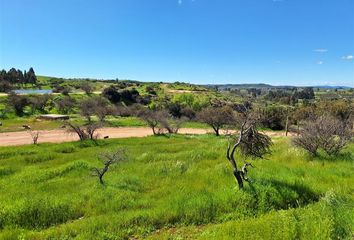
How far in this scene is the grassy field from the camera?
A: 9.36m

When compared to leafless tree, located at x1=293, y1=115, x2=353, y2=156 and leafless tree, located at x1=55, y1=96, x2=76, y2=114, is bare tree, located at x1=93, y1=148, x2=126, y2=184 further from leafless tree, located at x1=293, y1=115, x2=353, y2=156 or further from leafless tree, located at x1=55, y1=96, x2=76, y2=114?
leafless tree, located at x1=55, y1=96, x2=76, y2=114

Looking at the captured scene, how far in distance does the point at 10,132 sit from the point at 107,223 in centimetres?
3939

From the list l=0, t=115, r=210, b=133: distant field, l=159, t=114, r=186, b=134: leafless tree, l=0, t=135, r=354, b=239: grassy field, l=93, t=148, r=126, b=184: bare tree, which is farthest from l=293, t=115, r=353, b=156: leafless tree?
l=0, t=115, r=210, b=133: distant field

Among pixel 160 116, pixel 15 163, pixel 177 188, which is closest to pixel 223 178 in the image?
pixel 177 188

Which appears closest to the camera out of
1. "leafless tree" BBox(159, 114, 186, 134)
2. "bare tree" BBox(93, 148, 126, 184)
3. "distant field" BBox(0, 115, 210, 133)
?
"bare tree" BBox(93, 148, 126, 184)

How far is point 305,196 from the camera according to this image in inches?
492

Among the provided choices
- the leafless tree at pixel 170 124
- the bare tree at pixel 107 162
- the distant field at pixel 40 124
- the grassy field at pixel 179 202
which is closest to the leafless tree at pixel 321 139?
the grassy field at pixel 179 202

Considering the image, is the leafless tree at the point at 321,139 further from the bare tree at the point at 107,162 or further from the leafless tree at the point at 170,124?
the leafless tree at the point at 170,124

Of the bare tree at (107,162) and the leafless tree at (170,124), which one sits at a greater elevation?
the bare tree at (107,162)

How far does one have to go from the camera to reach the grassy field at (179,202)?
9.36m

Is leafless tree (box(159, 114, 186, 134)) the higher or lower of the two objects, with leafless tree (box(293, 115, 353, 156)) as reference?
lower

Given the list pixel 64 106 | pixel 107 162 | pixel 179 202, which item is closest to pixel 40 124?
pixel 64 106

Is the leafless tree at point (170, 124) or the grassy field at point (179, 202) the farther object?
the leafless tree at point (170, 124)

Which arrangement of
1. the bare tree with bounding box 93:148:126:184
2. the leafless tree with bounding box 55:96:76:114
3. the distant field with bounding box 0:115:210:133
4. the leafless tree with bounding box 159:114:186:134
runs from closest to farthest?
the bare tree with bounding box 93:148:126:184 < the leafless tree with bounding box 159:114:186:134 < the distant field with bounding box 0:115:210:133 < the leafless tree with bounding box 55:96:76:114
